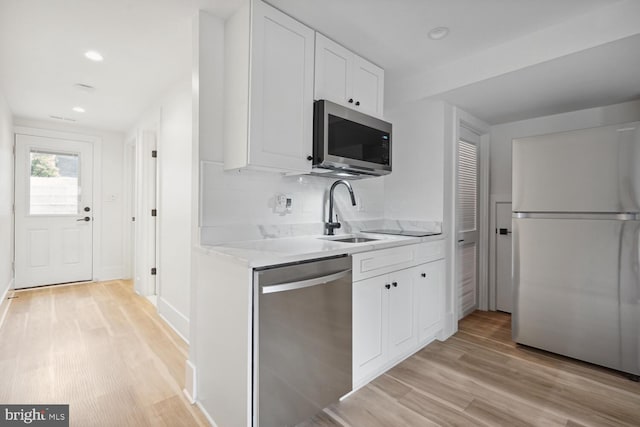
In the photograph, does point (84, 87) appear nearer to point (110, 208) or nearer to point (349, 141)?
point (110, 208)

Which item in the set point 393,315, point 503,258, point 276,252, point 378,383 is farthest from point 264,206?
point 503,258

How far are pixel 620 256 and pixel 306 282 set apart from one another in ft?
7.12

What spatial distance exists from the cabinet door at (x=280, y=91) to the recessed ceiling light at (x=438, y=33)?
2.65ft

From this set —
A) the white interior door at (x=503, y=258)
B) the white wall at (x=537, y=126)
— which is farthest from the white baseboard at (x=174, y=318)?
the white wall at (x=537, y=126)

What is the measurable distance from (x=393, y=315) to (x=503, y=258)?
78.2 inches

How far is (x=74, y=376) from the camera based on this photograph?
2.04 meters

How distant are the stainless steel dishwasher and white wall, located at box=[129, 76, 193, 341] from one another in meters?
1.25

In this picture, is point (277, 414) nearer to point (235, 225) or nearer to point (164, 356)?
point (235, 225)

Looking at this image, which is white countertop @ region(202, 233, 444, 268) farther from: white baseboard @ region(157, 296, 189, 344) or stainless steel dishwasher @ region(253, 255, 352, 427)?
white baseboard @ region(157, 296, 189, 344)

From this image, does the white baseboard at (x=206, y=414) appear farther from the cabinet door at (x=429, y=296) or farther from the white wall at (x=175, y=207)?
the cabinet door at (x=429, y=296)

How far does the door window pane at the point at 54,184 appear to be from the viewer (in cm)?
421

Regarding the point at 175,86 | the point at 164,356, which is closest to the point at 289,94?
the point at 175,86

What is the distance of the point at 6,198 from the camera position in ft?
11.3

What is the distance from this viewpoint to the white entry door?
411cm
